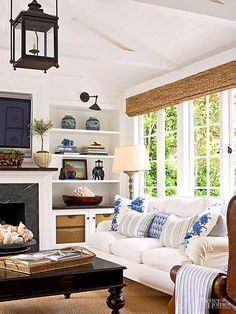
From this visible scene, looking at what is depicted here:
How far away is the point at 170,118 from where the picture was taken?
6.09m

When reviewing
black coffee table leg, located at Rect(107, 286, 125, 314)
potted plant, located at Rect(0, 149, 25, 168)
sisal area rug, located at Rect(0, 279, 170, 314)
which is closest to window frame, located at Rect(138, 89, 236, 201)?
sisal area rug, located at Rect(0, 279, 170, 314)

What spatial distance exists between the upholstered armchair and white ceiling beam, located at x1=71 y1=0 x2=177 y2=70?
3506 millimetres

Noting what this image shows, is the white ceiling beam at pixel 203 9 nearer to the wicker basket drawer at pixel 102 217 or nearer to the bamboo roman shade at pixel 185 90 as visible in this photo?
the bamboo roman shade at pixel 185 90

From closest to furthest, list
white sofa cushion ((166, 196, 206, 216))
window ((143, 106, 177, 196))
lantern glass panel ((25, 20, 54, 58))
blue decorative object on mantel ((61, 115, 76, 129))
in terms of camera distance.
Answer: lantern glass panel ((25, 20, 54, 58)) → white sofa cushion ((166, 196, 206, 216)) → window ((143, 106, 177, 196)) → blue decorative object on mantel ((61, 115, 76, 129))

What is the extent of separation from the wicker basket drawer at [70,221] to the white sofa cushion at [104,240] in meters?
0.92

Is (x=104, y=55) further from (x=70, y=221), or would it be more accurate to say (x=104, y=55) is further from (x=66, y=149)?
(x=70, y=221)

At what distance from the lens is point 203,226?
4027 mm

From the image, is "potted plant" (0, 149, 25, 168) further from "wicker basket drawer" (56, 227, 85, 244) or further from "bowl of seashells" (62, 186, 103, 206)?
"wicker basket drawer" (56, 227, 85, 244)

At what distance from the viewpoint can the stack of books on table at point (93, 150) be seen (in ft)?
22.2

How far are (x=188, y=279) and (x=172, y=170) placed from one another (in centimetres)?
337

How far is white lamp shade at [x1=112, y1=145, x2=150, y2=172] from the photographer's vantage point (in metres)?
5.91

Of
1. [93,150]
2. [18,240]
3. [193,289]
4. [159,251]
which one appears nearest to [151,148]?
[93,150]

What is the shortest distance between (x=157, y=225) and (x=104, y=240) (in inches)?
25.2

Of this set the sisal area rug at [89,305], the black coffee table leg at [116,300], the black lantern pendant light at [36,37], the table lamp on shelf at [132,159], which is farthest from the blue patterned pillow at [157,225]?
the black lantern pendant light at [36,37]
